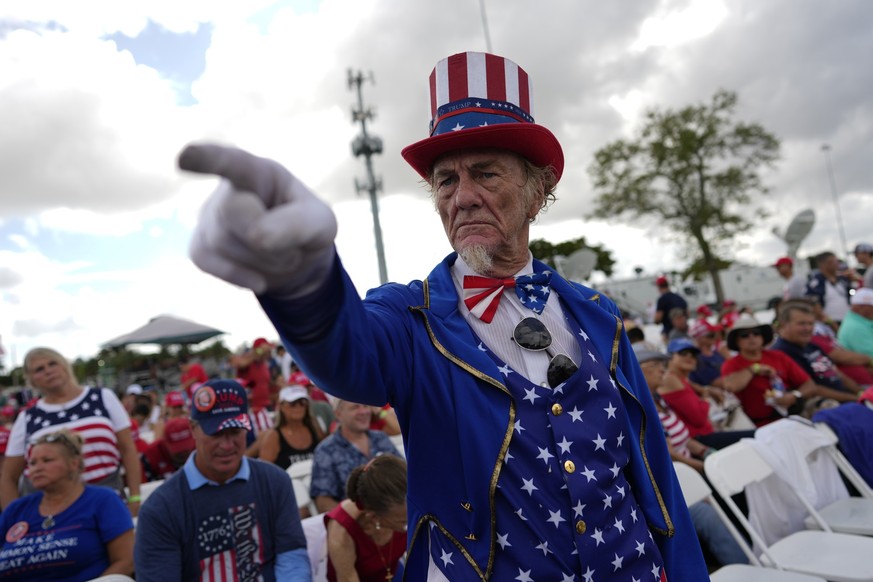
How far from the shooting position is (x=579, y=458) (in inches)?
46.8

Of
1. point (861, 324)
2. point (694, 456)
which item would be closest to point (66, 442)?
point (694, 456)

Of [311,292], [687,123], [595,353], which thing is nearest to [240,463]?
[595,353]

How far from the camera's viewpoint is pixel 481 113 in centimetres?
135

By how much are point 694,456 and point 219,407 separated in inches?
137

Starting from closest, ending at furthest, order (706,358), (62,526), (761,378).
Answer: (62,526) → (761,378) → (706,358)

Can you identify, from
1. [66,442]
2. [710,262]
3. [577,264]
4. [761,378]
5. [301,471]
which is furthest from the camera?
[710,262]

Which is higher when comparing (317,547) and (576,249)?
(576,249)

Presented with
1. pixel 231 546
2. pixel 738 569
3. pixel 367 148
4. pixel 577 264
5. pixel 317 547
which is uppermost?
pixel 367 148

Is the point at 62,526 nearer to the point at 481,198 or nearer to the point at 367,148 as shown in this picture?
the point at 481,198

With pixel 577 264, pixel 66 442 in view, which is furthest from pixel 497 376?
pixel 577 264

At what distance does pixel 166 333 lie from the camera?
12906 mm

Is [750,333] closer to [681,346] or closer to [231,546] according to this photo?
[681,346]

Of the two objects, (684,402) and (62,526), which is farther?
(684,402)

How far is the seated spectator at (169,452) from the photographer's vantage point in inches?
203
